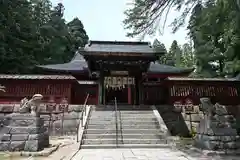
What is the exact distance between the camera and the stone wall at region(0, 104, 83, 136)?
12.6m

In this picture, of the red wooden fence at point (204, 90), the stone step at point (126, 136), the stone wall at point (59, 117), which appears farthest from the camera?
the red wooden fence at point (204, 90)

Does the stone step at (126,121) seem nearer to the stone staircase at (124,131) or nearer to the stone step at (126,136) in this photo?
the stone staircase at (124,131)

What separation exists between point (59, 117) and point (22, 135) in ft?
16.8

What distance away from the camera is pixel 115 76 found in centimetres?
1658

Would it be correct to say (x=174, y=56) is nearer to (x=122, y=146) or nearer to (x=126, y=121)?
(x=126, y=121)

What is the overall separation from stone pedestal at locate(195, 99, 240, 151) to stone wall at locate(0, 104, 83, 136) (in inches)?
259

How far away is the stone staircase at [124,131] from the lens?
31.3 feet

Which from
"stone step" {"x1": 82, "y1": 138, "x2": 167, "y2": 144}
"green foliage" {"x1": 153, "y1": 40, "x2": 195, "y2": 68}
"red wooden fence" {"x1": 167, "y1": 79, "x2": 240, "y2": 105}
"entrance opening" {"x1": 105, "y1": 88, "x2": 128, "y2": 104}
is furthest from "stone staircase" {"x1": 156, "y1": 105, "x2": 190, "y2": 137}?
"green foliage" {"x1": 153, "y1": 40, "x2": 195, "y2": 68}

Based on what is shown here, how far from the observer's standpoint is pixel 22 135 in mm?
8133

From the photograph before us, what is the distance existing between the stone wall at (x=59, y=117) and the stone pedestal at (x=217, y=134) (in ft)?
21.6

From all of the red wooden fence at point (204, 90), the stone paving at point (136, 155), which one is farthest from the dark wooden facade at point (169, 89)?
the stone paving at point (136, 155)

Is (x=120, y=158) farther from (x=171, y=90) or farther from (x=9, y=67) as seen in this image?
(x=9, y=67)

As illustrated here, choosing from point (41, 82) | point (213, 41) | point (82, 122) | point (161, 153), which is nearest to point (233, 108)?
point (161, 153)

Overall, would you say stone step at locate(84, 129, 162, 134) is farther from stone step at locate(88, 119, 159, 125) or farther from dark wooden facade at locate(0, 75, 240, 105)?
dark wooden facade at locate(0, 75, 240, 105)
